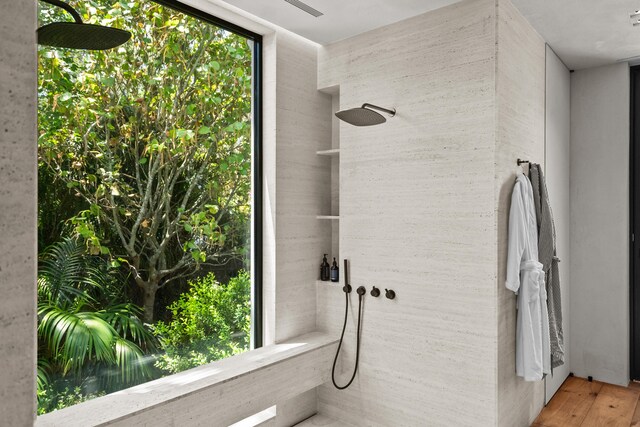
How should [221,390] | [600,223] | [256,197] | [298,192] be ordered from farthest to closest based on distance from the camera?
[600,223] → [298,192] → [256,197] → [221,390]

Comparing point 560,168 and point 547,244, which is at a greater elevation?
point 560,168

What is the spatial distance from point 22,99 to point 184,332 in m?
1.43

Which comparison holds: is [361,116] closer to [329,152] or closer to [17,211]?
[329,152]

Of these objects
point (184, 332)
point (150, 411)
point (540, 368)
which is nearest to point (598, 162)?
point (540, 368)

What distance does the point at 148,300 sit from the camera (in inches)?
90.2

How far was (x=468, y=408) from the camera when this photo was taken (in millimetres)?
2350

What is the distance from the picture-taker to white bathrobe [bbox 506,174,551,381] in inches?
92.2

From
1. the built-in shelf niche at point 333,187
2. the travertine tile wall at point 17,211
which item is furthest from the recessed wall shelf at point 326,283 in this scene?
the travertine tile wall at point 17,211

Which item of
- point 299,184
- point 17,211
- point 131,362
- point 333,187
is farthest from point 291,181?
point 17,211

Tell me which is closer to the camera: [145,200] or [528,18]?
[145,200]

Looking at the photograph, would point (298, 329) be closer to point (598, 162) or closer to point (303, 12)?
point (303, 12)

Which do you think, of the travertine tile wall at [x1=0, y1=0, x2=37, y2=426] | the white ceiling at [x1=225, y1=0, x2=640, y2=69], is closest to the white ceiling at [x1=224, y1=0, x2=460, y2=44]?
the white ceiling at [x1=225, y1=0, x2=640, y2=69]

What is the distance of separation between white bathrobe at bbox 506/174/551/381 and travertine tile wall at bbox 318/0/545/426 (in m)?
0.05

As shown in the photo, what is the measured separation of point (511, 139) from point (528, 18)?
751 millimetres
